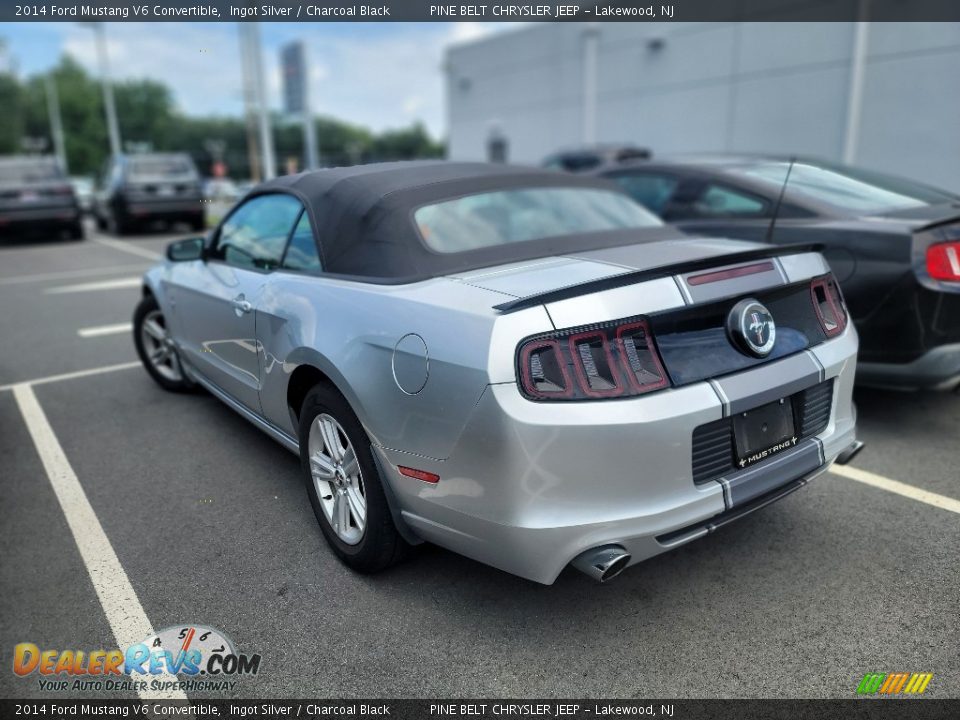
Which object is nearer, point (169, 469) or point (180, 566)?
point (180, 566)

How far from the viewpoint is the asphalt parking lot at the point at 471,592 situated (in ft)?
7.48

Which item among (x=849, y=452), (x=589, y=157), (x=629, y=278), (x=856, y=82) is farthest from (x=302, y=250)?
(x=856, y=82)

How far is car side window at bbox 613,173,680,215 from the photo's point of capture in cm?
Result: 546

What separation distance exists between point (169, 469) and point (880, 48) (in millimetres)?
18479

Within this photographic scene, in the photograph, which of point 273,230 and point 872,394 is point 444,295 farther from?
point 872,394

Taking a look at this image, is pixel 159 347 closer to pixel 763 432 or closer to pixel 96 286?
pixel 763 432

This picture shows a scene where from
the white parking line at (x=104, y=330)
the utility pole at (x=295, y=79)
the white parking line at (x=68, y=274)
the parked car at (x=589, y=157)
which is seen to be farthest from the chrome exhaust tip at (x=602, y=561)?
the utility pole at (x=295, y=79)

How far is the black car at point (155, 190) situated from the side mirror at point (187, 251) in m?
12.6

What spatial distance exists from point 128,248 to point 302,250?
43.9 feet

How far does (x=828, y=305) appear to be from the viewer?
113 inches

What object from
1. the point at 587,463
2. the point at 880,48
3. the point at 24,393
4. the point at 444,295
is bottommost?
the point at 24,393

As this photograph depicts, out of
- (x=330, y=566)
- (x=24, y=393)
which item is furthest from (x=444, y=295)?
(x=24, y=393)

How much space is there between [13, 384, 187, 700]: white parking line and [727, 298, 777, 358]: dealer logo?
6.85 ft

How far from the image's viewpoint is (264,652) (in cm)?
241
